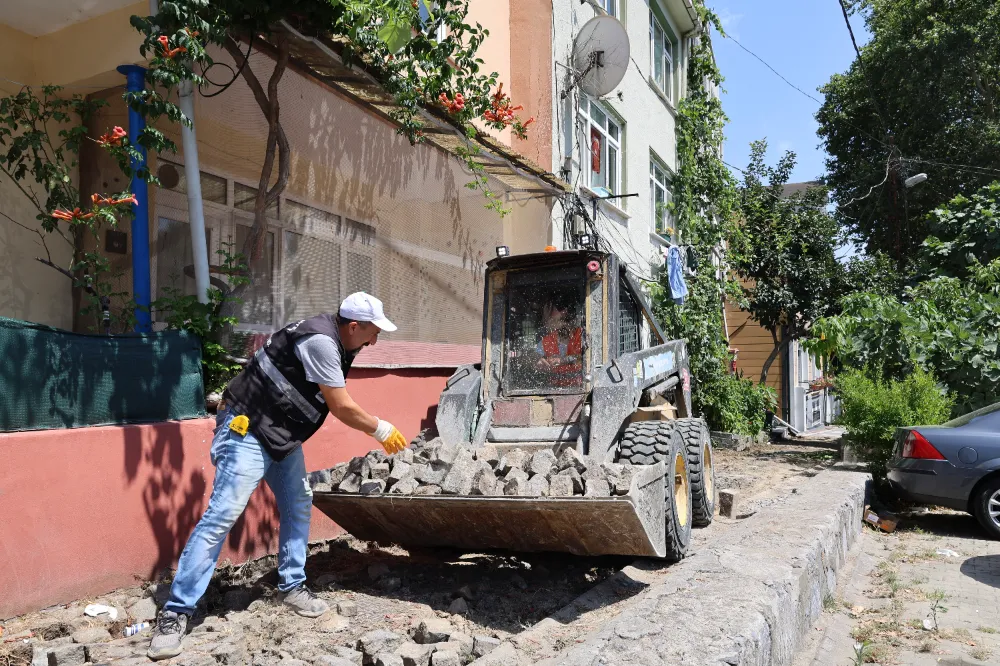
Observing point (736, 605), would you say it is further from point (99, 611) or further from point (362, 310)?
point (99, 611)

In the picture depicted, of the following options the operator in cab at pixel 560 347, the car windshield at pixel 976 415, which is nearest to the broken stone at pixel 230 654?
the operator in cab at pixel 560 347

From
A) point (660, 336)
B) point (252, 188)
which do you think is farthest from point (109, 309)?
point (660, 336)

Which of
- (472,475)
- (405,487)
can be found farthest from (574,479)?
(405,487)

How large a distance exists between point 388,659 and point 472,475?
4.61 ft

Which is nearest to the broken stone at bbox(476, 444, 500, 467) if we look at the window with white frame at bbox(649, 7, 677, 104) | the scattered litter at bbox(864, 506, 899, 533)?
the scattered litter at bbox(864, 506, 899, 533)

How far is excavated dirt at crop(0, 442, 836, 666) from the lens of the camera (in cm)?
387

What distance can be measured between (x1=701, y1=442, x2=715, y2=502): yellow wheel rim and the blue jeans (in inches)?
142

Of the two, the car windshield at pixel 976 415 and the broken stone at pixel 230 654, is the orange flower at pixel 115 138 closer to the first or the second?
the broken stone at pixel 230 654

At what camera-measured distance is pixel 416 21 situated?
19.2 feet

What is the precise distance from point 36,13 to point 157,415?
334 cm

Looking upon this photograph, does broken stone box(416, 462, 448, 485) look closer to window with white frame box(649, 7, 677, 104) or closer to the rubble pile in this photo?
the rubble pile

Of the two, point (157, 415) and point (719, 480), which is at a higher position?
point (157, 415)

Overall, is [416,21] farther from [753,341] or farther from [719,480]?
[753,341]

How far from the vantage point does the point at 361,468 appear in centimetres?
519
